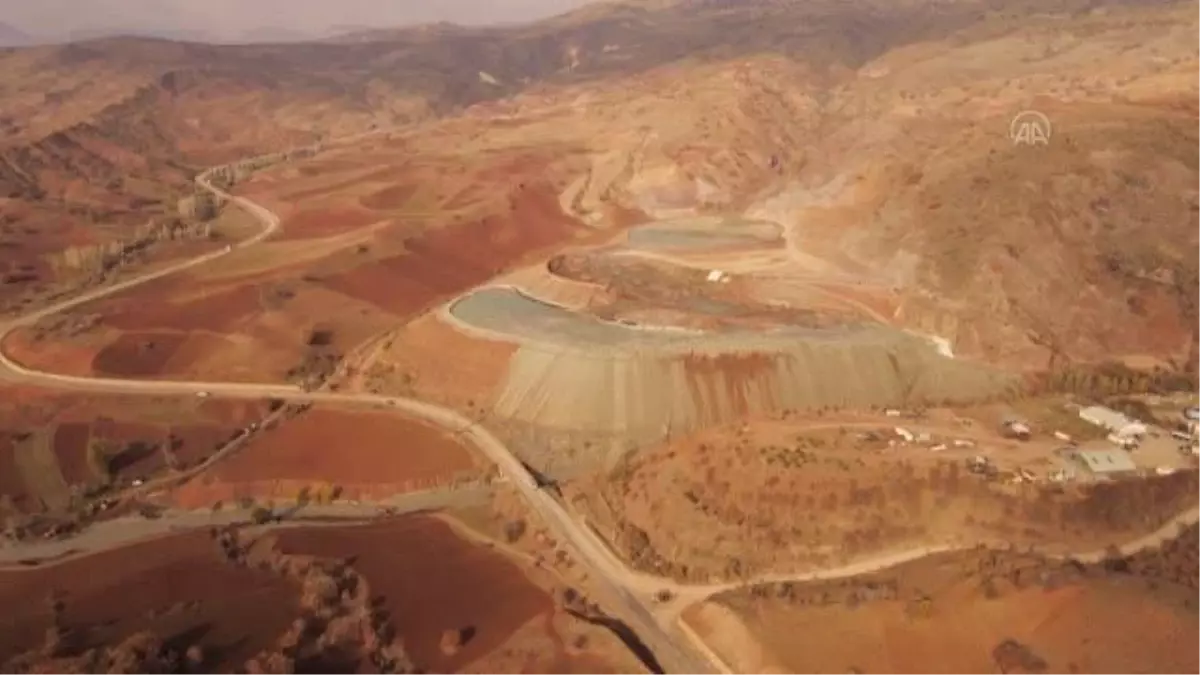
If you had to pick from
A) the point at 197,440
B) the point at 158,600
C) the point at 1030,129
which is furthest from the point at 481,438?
the point at 1030,129

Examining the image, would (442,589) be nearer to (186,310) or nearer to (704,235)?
(186,310)

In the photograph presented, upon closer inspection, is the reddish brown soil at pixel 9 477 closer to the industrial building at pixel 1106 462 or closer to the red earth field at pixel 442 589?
the red earth field at pixel 442 589

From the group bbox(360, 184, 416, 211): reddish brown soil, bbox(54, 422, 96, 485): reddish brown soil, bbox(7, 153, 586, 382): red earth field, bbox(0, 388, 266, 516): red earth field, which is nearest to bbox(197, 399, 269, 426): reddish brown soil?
bbox(0, 388, 266, 516): red earth field

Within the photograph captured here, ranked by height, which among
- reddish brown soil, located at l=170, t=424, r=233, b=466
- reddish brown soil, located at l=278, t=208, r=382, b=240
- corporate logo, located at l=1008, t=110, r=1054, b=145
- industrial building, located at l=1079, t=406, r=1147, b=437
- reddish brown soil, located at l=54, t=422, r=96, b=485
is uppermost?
corporate logo, located at l=1008, t=110, r=1054, b=145

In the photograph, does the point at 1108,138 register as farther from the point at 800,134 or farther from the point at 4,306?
the point at 4,306

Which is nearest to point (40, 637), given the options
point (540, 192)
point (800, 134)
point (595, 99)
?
point (540, 192)

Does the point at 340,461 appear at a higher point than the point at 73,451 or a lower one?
lower

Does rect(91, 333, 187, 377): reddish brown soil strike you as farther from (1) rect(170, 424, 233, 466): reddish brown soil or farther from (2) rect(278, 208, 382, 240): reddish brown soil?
(2) rect(278, 208, 382, 240): reddish brown soil
